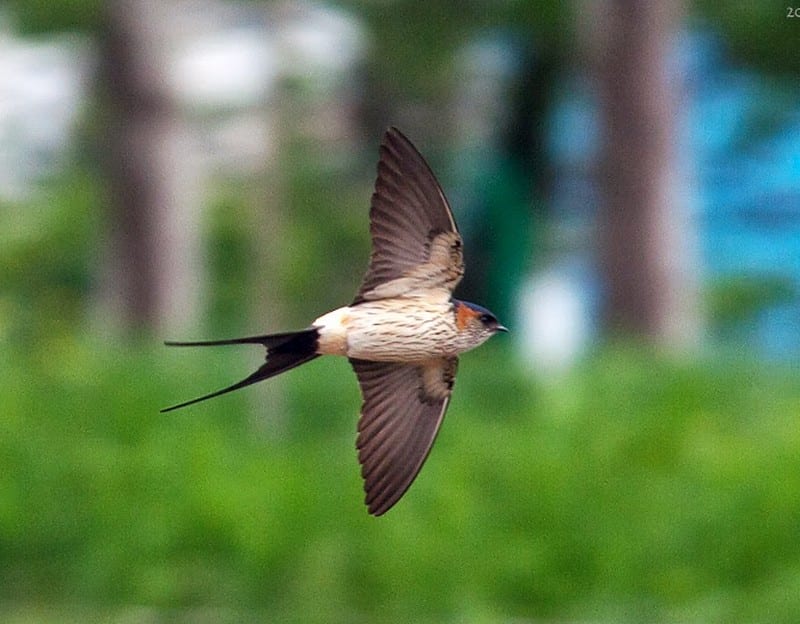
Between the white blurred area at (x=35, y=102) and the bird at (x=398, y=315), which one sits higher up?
the bird at (x=398, y=315)

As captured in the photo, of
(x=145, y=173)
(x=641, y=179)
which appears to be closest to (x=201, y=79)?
(x=145, y=173)

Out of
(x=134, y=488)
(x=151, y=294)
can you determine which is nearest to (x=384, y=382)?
(x=134, y=488)

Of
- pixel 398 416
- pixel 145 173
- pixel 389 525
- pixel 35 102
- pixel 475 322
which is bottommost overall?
pixel 35 102

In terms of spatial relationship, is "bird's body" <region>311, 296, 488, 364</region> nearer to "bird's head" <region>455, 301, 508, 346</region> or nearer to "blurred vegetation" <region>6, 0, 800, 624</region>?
"bird's head" <region>455, 301, 508, 346</region>

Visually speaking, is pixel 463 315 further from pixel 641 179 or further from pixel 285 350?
pixel 641 179

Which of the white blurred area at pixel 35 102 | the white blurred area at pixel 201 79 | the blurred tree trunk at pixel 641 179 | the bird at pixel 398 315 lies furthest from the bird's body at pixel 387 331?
the white blurred area at pixel 35 102

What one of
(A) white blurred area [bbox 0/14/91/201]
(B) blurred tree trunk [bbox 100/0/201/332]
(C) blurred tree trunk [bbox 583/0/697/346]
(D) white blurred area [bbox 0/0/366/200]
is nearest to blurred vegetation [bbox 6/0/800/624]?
(C) blurred tree trunk [bbox 583/0/697/346]

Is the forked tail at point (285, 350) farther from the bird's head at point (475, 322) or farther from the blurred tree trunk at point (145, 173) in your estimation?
the blurred tree trunk at point (145, 173)

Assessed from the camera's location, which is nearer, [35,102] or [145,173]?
[145,173]
